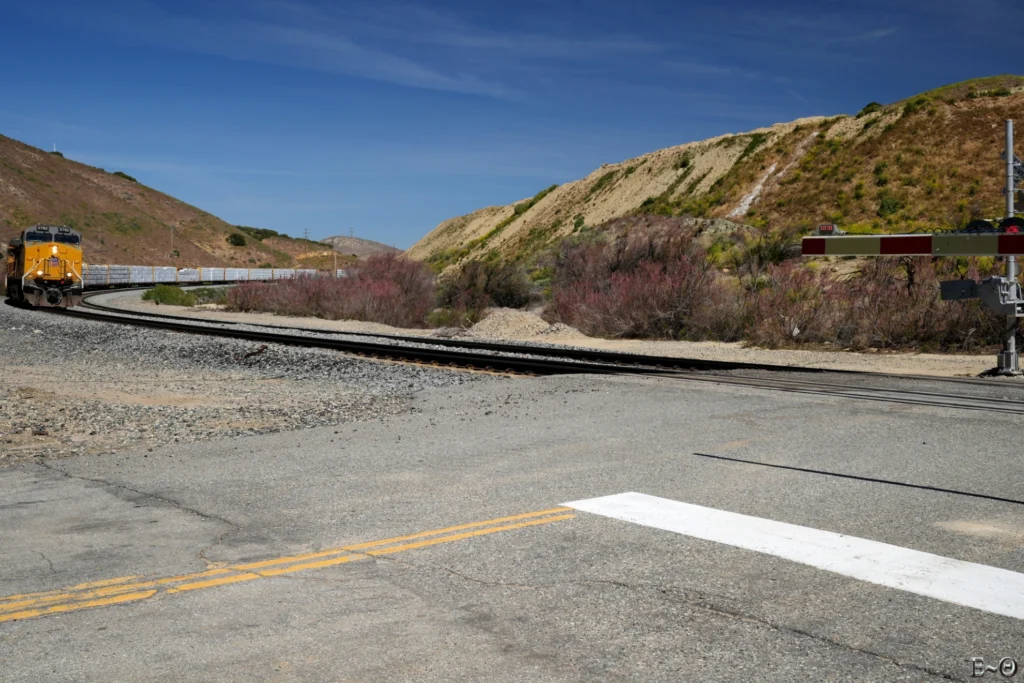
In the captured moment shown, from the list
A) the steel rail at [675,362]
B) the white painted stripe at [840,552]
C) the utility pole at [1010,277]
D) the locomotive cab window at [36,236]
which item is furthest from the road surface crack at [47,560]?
the locomotive cab window at [36,236]

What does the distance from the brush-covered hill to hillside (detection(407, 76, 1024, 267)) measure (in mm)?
48151

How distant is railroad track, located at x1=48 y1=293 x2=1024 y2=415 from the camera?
40.7ft

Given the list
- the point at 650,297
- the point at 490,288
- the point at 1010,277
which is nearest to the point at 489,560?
the point at 1010,277

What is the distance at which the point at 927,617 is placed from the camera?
14.8 ft

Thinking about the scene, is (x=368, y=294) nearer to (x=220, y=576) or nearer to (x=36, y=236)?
(x=36, y=236)

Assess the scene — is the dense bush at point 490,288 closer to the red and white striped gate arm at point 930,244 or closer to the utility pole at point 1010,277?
the utility pole at point 1010,277

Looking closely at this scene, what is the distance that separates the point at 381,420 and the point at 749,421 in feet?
13.7

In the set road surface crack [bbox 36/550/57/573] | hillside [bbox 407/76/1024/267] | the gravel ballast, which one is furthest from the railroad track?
hillside [bbox 407/76/1024/267]

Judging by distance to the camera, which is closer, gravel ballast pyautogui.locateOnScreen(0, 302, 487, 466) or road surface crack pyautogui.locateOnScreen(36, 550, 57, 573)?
road surface crack pyautogui.locateOnScreen(36, 550, 57, 573)

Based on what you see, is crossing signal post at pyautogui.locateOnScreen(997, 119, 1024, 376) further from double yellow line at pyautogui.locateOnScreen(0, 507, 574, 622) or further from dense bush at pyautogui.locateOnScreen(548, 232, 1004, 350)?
double yellow line at pyautogui.locateOnScreen(0, 507, 574, 622)

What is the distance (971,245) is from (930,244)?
1.73 ft

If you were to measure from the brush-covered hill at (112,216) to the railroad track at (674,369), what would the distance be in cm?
8635

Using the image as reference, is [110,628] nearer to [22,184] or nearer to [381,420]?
[381,420]
